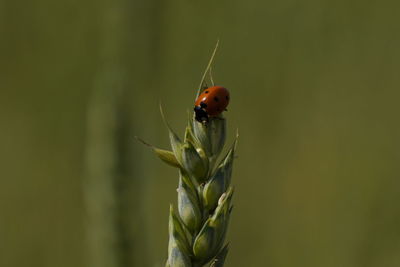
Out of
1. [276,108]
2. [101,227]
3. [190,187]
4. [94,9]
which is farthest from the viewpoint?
[94,9]

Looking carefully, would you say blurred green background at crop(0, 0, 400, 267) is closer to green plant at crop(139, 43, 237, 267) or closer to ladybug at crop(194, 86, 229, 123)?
ladybug at crop(194, 86, 229, 123)

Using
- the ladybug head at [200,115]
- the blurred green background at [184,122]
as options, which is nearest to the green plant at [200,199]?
the ladybug head at [200,115]

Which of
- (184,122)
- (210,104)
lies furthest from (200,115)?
(184,122)

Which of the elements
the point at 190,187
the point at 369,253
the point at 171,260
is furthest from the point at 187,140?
the point at 369,253

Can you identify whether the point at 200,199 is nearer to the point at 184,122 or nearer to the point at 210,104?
the point at 210,104

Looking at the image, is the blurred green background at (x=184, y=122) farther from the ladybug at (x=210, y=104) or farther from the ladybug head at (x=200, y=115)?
the ladybug head at (x=200, y=115)

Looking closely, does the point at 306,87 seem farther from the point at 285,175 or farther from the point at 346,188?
the point at 346,188

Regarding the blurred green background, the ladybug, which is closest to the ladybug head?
the ladybug
